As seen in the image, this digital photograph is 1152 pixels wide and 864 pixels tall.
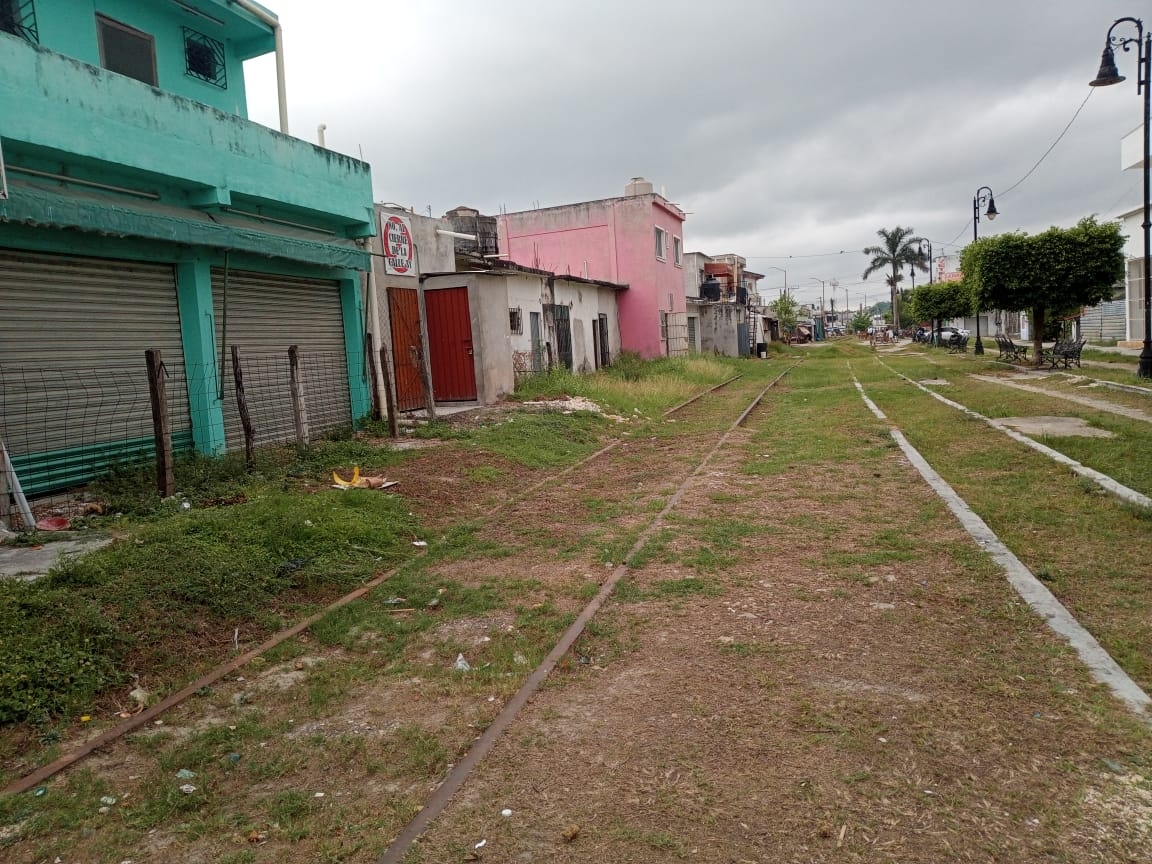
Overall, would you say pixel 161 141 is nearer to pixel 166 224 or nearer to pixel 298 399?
pixel 166 224

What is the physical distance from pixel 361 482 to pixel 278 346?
4159 mm

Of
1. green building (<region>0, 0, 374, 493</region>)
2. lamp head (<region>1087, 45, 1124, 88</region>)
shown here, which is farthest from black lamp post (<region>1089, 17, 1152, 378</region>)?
green building (<region>0, 0, 374, 493</region>)

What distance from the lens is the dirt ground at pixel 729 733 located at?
2578mm

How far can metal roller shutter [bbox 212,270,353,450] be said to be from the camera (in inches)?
413

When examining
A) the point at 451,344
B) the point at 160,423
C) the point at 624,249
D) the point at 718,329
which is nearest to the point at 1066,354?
the point at 624,249

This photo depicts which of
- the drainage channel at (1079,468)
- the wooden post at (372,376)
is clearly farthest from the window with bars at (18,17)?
the drainage channel at (1079,468)

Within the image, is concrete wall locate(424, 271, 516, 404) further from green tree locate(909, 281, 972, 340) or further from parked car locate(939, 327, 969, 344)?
green tree locate(909, 281, 972, 340)

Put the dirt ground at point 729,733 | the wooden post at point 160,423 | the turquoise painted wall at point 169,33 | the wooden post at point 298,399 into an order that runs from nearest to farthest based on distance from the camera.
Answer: the dirt ground at point 729,733
the wooden post at point 160,423
the wooden post at point 298,399
the turquoise painted wall at point 169,33

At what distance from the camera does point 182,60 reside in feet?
38.2

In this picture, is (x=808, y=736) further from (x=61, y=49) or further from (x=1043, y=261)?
(x=1043, y=261)

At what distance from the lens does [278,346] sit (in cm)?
1157

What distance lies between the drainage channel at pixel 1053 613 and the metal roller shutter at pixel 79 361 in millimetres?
8488

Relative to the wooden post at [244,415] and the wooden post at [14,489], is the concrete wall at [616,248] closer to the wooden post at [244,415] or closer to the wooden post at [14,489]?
the wooden post at [244,415]

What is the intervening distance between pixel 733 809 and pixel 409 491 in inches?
241
